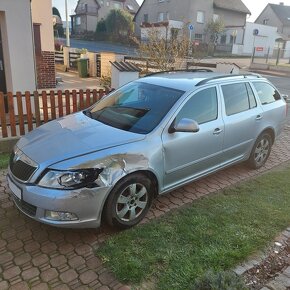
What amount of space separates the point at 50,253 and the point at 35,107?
11.9 feet

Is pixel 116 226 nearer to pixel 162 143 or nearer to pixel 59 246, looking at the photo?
pixel 59 246

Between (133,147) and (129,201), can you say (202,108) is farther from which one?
(129,201)

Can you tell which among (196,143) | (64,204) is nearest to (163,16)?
(196,143)

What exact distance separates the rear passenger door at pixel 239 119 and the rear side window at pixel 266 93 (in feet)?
0.79

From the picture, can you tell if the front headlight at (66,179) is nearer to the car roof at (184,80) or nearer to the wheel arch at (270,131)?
the car roof at (184,80)

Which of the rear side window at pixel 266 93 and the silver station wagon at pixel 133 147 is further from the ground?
the rear side window at pixel 266 93

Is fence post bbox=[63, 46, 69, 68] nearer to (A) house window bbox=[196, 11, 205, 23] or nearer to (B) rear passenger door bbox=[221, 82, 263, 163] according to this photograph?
(B) rear passenger door bbox=[221, 82, 263, 163]

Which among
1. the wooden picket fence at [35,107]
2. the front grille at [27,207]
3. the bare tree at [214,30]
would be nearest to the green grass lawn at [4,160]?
the wooden picket fence at [35,107]

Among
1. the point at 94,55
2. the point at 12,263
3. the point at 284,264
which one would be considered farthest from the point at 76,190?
the point at 94,55

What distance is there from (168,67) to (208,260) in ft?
26.6

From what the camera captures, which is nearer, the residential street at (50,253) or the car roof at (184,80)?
the residential street at (50,253)

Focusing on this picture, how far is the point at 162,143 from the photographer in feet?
11.8

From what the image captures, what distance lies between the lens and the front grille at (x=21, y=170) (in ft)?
10.2

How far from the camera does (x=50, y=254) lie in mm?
3113
